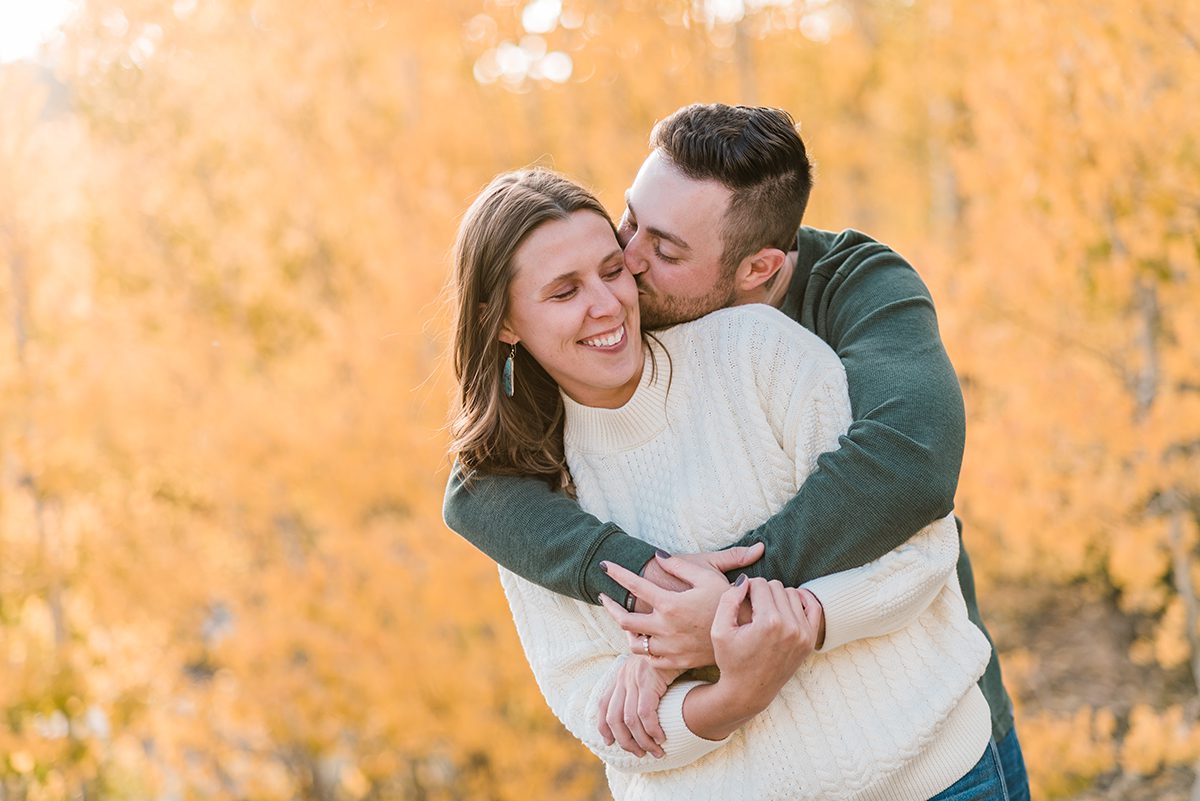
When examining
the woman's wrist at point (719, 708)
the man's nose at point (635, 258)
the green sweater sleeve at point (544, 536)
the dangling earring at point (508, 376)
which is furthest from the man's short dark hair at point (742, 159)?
the woman's wrist at point (719, 708)

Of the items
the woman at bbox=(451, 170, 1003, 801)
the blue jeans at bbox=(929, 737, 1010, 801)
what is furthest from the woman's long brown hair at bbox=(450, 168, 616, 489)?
the blue jeans at bbox=(929, 737, 1010, 801)

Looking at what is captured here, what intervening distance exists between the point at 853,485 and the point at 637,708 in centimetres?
44

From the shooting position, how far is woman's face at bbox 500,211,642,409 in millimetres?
1775

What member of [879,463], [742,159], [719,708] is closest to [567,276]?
[742,159]

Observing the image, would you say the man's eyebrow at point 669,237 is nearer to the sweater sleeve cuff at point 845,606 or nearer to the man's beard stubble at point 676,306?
the man's beard stubble at point 676,306

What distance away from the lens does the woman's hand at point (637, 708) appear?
1622 millimetres

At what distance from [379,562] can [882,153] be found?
7839mm

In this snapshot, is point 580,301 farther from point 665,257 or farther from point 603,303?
point 665,257

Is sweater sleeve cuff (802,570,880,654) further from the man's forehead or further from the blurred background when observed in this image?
the blurred background

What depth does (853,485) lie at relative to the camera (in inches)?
61.0

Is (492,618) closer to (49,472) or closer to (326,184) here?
(49,472)

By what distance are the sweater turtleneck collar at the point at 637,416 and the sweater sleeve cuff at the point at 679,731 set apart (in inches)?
15.6

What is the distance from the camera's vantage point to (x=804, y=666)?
1655mm

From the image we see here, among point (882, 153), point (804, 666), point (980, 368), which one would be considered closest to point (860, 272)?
point (804, 666)
